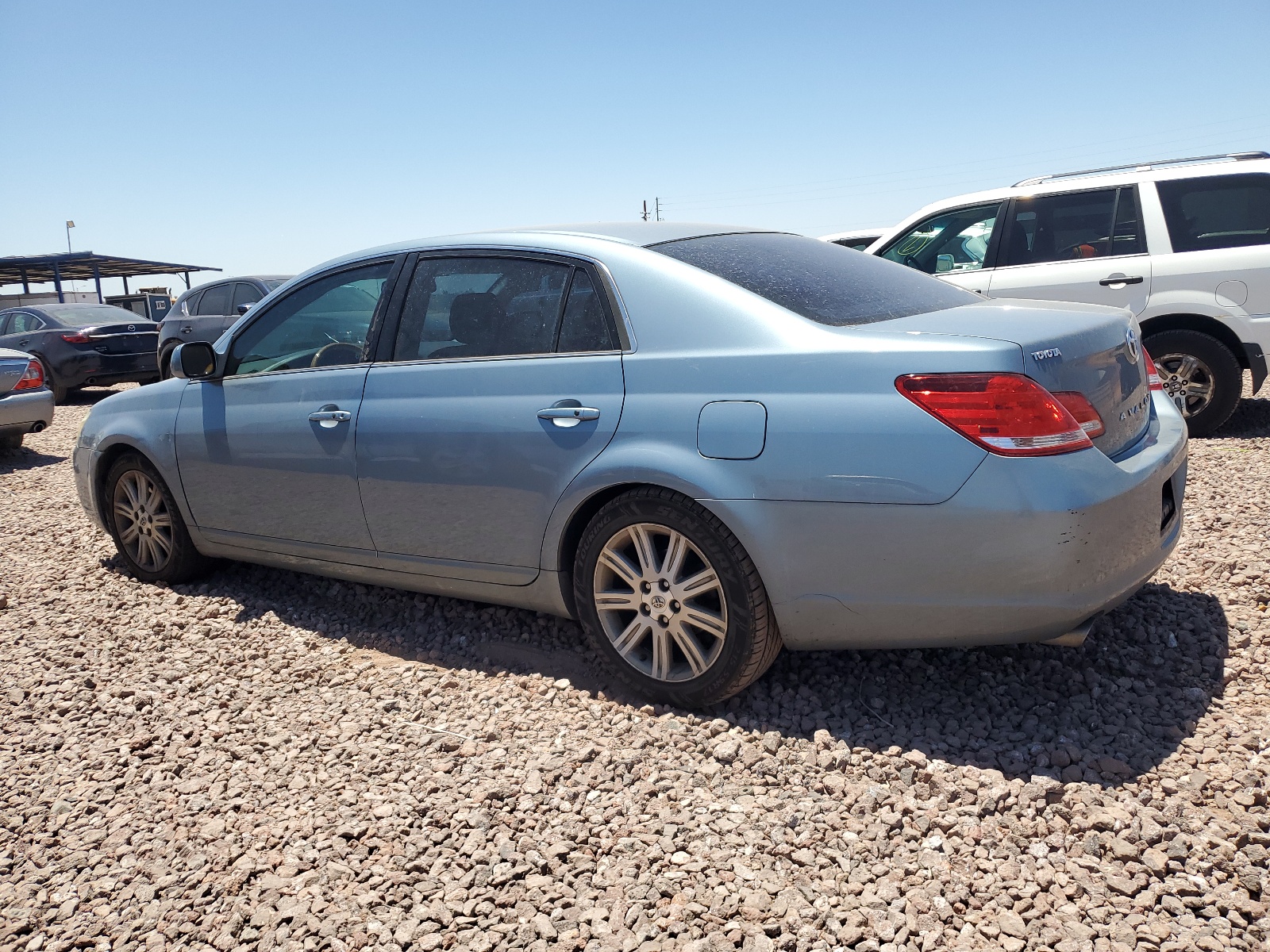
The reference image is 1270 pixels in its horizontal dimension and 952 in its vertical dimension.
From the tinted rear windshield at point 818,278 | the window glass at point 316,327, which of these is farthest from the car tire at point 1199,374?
the window glass at point 316,327

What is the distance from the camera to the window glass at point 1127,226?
706 centimetres

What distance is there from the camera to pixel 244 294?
1362cm

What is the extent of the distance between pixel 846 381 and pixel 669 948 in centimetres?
156

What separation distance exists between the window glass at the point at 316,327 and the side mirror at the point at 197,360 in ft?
0.27

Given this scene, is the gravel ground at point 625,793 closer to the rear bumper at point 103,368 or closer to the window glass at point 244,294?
the window glass at point 244,294

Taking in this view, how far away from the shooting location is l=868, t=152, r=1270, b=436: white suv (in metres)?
6.71

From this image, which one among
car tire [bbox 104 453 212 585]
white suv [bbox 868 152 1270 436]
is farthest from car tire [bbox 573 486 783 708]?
white suv [bbox 868 152 1270 436]

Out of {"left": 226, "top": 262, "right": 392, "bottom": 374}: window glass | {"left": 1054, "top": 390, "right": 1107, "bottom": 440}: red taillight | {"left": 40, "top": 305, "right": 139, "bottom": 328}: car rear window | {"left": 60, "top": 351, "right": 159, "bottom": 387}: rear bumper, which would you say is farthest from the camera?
{"left": 40, "top": 305, "right": 139, "bottom": 328}: car rear window

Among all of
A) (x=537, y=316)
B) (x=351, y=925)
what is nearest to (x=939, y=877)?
(x=351, y=925)

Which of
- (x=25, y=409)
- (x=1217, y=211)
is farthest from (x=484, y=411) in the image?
(x=25, y=409)

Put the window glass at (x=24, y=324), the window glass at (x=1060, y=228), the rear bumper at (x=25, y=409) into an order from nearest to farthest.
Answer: the window glass at (x=1060, y=228)
the rear bumper at (x=25, y=409)
the window glass at (x=24, y=324)

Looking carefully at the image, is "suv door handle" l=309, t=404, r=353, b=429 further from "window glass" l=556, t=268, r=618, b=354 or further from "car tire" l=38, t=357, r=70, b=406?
"car tire" l=38, t=357, r=70, b=406

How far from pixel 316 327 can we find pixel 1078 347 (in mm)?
3097

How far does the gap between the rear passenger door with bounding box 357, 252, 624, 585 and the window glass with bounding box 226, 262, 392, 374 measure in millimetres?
240
